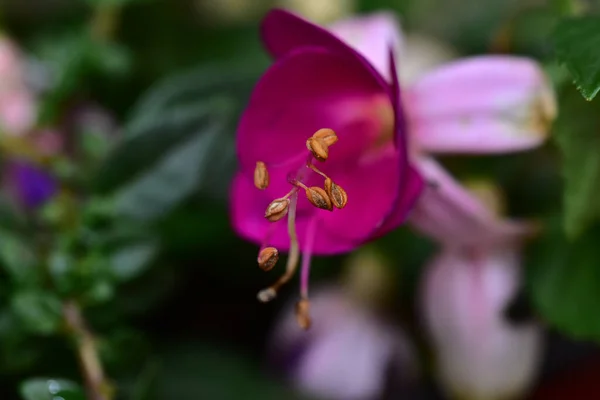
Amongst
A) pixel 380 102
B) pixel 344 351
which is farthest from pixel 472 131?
pixel 344 351

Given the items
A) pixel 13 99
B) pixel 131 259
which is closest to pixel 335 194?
pixel 131 259

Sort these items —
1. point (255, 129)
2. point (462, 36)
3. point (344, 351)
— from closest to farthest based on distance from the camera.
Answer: point (255, 129) < point (344, 351) < point (462, 36)

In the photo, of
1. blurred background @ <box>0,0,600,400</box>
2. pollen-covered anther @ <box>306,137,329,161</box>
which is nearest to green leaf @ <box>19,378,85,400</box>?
blurred background @ <box>0,0,600,400</box>

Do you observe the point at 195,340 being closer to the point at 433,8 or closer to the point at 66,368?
the point at 66,368

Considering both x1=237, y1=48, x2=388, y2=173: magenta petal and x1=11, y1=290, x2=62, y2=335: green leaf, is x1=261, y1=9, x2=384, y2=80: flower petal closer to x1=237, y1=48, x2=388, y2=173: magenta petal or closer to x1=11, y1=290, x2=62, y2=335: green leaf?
x1=237, y1=48, x2=388, y2=173: magenta petal

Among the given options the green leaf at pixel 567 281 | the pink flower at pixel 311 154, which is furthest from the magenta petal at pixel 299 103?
the green leaf at pixel 567 281

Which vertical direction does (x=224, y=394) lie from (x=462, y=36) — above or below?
below

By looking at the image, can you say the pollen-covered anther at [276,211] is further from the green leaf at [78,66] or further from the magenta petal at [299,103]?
the green leaf at [78,66]
